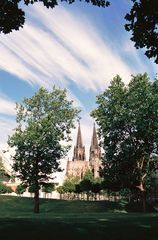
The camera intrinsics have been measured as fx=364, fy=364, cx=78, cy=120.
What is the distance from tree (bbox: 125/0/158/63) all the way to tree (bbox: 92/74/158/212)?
3817 cm

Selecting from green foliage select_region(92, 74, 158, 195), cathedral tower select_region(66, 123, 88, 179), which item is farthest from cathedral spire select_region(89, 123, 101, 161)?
green foliage select_region(92, 74, 158, 195)

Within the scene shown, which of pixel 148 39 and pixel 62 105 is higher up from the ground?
pixel 62 105

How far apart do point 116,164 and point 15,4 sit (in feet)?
148

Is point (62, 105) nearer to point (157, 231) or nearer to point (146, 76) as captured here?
point (146, 76)

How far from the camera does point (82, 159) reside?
578 ft

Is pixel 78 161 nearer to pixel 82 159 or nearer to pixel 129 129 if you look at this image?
pixel 82 159

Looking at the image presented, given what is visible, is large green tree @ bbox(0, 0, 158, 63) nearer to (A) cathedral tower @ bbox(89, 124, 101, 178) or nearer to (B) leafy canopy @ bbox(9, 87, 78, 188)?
(B) leafy canopy @ bbox(9, 87, 78, 188)

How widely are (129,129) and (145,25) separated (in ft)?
136

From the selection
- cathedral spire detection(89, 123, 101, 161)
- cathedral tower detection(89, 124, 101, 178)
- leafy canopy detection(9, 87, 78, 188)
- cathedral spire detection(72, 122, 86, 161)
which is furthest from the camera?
cathedral spire detection(72, 122, 86, 161)

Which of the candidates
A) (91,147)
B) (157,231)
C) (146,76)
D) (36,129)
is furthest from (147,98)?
(91,147)

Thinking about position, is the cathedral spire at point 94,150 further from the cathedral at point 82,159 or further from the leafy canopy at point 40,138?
the leafy canopy at point 40,138

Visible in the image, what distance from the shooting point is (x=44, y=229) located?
51.1ft

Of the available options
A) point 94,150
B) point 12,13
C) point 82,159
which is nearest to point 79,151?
point 82,159

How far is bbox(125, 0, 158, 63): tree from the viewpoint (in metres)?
14.5
